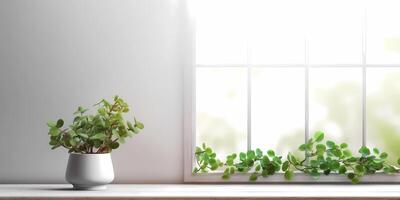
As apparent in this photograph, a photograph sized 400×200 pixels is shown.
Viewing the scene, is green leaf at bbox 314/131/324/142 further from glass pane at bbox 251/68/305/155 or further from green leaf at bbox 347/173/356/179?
glass pane at bbox 251/68/305/155

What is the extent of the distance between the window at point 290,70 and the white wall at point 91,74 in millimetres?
136

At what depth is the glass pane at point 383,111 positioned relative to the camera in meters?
9.34

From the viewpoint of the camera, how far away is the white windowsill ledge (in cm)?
264

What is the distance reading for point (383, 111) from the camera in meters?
9.91

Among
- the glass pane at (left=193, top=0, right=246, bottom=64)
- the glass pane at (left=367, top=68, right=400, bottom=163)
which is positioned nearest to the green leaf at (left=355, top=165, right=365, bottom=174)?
the glass pane at (left=193, top=0, right=246, bottom=64)

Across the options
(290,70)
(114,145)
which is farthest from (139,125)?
(290,70)

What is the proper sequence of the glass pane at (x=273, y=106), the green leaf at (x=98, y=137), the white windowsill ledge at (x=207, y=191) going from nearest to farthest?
the white windowsill ledge at (x=207, y=191) → the green leaf at (x=98, y=137) → the glass pane at (x=273, y=106)

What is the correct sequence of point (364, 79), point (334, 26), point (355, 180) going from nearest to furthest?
point (355, 180), point (364, 79), point (334, 26)

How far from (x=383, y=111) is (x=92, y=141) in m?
7.79

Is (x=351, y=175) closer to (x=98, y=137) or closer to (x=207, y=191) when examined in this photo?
(x=207, y=191)

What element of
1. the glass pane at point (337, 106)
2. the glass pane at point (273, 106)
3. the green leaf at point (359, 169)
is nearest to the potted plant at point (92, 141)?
the green leaf at point (359, 169)

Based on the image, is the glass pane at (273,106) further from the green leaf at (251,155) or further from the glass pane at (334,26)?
the green leaf at (251,155)

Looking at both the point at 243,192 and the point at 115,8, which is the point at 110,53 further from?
the point at 243,192

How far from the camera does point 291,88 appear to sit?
623 cm
